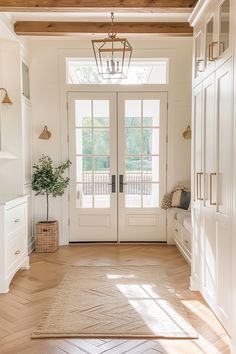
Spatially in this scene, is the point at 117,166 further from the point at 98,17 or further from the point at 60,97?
the point at 98,17

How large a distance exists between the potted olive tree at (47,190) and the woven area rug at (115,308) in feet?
3.44

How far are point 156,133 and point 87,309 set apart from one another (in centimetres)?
310

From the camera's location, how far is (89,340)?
2.62 metres

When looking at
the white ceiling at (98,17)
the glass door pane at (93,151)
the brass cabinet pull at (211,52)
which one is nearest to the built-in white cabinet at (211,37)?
the brass cabinet pull at (211,52)

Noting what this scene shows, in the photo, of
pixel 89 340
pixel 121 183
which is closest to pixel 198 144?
pixel 89 340

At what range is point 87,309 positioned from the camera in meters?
3.14

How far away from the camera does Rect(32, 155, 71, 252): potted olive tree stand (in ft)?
16.6

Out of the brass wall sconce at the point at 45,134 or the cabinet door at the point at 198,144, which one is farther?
the brass wall sconce at the point at 45,134

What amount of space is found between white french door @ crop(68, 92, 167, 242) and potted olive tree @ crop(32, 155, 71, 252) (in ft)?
1.24

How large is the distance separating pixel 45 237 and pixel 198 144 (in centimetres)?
274

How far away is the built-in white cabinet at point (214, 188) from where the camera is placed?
8.27 ft

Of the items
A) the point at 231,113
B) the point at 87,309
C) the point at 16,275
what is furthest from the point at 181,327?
the point at 16,275

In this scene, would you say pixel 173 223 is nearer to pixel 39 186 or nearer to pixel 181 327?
pixel 39 186

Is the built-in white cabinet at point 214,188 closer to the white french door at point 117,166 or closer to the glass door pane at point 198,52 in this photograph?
the glass door pane at point 198,52
